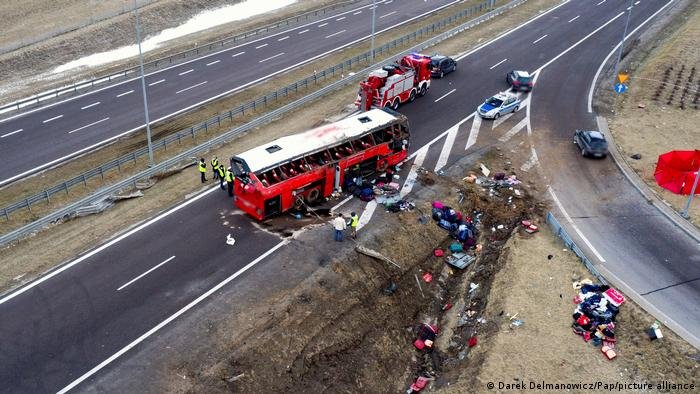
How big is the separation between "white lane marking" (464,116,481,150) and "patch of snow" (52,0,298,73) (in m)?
33.8

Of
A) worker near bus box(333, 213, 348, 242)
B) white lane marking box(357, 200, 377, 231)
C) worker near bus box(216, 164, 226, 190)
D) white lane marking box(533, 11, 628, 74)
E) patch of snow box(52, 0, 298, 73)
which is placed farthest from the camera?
patch of snow box(52, 0, 298, 73)

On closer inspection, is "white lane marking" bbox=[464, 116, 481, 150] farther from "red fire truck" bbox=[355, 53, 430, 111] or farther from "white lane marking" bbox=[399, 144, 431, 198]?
"red fire truck" bbox=[355, 53, 430, 111]

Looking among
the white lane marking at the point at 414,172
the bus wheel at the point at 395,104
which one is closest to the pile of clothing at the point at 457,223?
the white lane marking at the point at 414,172

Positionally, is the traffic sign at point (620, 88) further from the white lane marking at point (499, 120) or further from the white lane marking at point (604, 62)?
the white lane marking at point (499, 120)

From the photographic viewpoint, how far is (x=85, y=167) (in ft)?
105

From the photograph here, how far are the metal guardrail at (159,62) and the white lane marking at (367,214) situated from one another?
27035mm

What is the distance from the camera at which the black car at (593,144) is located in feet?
107

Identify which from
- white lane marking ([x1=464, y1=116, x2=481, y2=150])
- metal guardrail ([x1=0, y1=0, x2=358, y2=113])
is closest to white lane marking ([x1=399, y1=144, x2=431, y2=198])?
white lane marking ([x1=464, y1=116, x2=481, y2=150])

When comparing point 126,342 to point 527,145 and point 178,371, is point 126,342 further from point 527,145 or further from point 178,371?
point 527,145

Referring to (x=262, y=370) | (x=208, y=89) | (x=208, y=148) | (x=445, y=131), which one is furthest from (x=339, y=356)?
(x=208, y=89)

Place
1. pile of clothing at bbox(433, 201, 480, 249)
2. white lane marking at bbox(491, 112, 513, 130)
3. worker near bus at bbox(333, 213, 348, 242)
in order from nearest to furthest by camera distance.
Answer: worker near bus at bbox(333, 213, 348, 242)
pile of clothing at bbox(433, 201, 480, 249)
white lane marking at bbox(491, 112, 513, 130)

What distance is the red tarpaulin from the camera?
29.2 metres

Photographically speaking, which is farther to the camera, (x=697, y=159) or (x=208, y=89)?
(x=208, y=89)

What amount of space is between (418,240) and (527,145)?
12.7 metres
